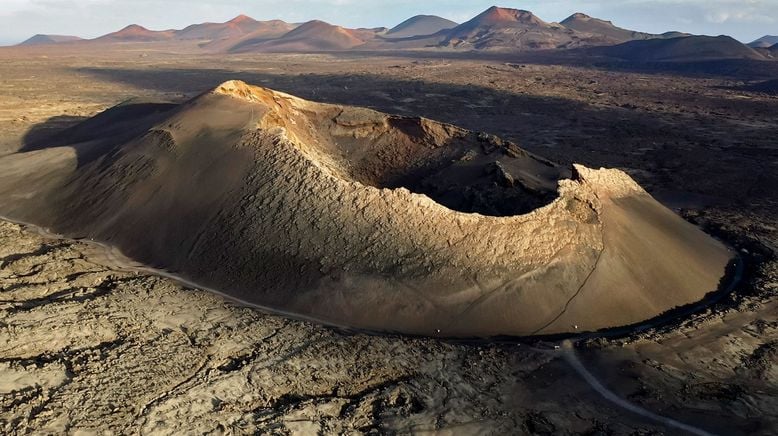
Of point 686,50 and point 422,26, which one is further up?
point 422,26

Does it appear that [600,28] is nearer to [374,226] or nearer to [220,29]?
[220,29]

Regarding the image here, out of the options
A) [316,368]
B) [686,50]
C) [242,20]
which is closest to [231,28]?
[242,20]

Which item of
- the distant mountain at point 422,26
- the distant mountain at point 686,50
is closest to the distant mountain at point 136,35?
the distant mountain at point 422,26

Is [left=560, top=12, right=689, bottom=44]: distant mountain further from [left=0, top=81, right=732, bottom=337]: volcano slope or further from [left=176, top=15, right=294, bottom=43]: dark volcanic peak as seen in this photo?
[left=0, top=81, right=732, bottom=337]: volcano slope

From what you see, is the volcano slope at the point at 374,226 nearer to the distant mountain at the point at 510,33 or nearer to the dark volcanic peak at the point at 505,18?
the distant mountain at the point at 510,33

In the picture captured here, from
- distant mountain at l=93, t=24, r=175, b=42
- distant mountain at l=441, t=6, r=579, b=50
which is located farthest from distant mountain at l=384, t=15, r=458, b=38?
distant mountain at l=93, t=24, r=175, b=42
